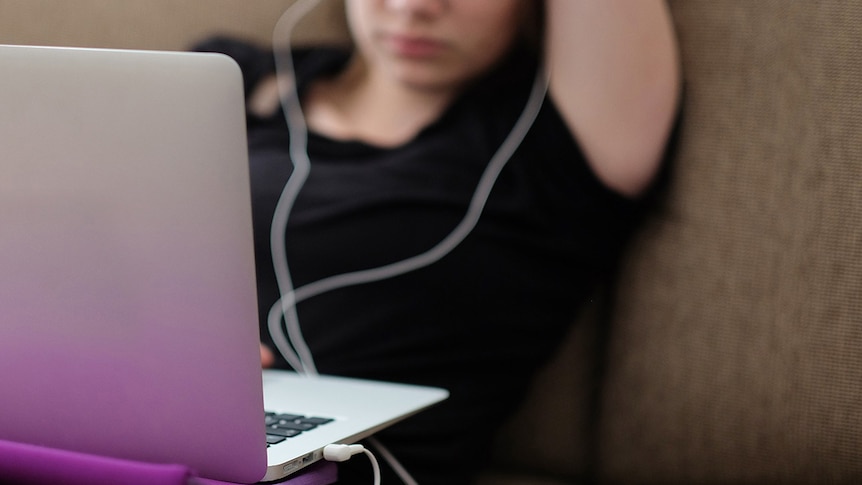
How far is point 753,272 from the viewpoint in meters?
0.92

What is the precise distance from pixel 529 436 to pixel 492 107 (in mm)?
418

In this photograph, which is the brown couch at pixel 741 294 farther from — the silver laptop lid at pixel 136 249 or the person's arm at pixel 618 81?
the silver laptop lid at pixel 136 249

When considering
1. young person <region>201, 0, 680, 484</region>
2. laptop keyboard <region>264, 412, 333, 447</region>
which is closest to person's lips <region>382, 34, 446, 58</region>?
young person <region>201, 0, 680, 484</region>

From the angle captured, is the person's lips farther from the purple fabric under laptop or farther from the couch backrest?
the purple fabric under laptop

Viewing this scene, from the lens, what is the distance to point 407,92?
1.15 m

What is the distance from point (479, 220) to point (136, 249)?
0.54 m

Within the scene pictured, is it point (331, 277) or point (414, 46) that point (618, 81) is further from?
point (331, 277)

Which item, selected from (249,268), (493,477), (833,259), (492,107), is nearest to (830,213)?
(833,259)

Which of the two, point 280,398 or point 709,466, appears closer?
point 280,398

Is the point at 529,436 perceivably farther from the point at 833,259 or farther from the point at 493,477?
the point at 833,259

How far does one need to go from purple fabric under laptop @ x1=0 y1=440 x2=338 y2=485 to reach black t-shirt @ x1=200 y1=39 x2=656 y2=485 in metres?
0.46

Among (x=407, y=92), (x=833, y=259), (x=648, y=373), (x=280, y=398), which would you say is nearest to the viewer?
(x=280, y=398)

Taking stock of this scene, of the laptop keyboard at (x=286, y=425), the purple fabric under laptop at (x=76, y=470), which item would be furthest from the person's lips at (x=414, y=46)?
the purple fabric under laptop at (x=76, y=470)

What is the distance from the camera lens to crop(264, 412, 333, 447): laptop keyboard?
0.62m
